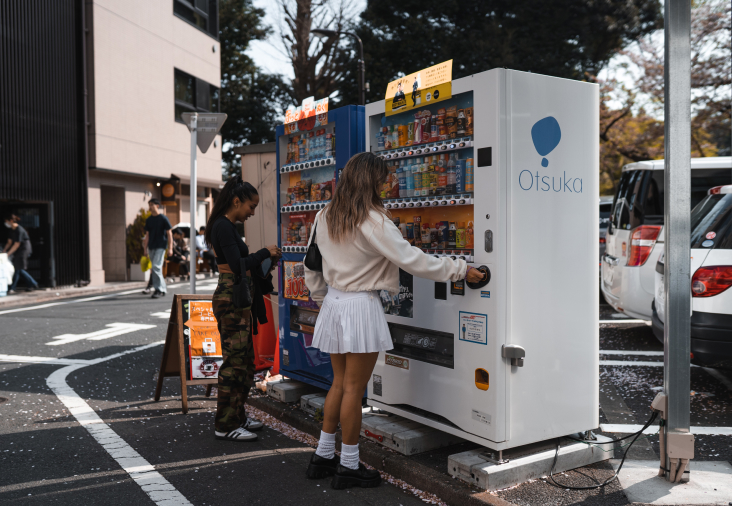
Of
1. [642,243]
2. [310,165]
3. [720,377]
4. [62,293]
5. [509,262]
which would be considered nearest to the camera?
[509,262]

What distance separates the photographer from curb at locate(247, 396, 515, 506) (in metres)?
3.44

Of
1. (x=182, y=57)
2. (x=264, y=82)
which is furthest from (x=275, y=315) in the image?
(x=264, y=82)

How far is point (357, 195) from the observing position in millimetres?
3678

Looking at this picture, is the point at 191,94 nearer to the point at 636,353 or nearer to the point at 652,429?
the point at 636,353

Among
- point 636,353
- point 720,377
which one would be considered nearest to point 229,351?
point 720,377

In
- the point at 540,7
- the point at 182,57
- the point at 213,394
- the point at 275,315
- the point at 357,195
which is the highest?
the point at 540,7

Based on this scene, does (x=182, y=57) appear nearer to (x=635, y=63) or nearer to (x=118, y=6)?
(x=118, y=6)

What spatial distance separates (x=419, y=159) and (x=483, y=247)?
39.4 inches

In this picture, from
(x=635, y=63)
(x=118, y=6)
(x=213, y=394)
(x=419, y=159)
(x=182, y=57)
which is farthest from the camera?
(x=635, y=63)

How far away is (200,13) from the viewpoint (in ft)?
75.8

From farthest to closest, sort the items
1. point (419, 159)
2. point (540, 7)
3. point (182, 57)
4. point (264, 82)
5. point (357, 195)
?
point (264, 82)
point (540, 7)
point (182, 57)
point (419, 159)
point (357, 195)

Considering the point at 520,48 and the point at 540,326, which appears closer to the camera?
the point at 540,326

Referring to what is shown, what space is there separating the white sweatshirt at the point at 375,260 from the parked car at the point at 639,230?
195 inches

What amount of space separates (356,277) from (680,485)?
2.25 meters
